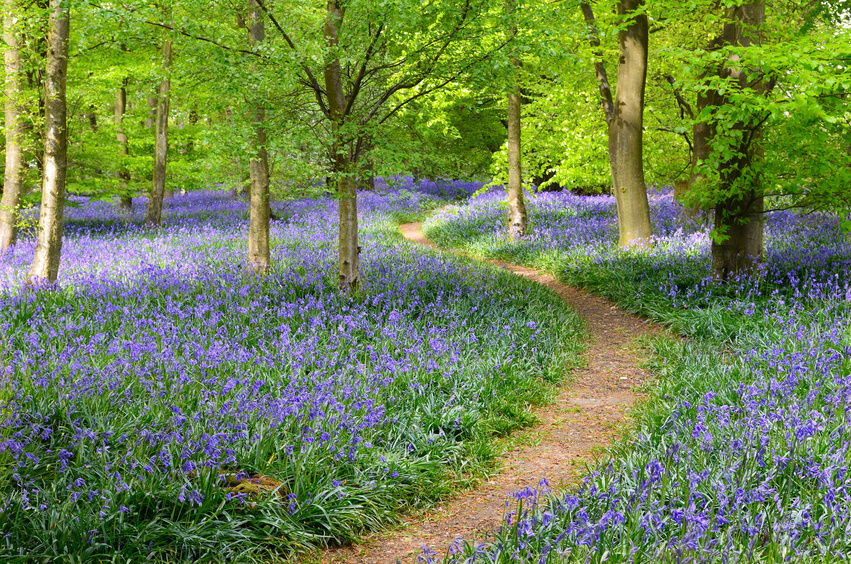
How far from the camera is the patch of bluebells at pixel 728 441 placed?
3.03m

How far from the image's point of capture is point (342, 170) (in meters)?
8.38

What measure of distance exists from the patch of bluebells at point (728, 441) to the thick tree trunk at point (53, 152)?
7.64m

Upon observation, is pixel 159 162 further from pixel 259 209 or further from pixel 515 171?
pixel 515 171

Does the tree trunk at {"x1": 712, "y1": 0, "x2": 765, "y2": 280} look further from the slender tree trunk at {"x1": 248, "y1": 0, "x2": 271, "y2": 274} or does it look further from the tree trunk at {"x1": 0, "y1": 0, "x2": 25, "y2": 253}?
the tree trunk at {"x1": 0, "y1": 0, "x2": 25, "y2": 253}

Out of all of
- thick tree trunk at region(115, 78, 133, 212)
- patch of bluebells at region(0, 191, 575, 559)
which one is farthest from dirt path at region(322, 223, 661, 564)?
thick tree trunk at region(115, 78, 133, 212)

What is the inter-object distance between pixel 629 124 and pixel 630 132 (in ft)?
0.53

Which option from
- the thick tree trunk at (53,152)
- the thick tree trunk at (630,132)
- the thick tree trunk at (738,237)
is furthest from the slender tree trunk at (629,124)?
the thick tree trunk at (53,152)

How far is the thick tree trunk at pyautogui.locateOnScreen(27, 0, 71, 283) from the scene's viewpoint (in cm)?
833

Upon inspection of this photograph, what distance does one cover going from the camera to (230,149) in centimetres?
766

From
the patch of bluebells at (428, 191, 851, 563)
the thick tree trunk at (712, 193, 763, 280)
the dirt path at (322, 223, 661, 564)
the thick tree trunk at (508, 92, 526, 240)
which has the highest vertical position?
the thick tree trunk at (508, 92, 526, 240)

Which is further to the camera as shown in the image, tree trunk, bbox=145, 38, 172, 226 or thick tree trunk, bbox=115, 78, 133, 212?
thick tree trunk, bbox=115, 78, 133, 212

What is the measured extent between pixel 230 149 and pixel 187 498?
5.02 meters

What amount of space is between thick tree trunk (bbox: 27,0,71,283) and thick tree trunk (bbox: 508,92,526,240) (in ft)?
32.5

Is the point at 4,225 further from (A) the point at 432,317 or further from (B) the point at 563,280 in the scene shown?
(B) the point at 563,280
